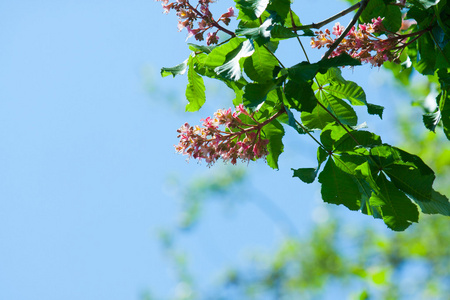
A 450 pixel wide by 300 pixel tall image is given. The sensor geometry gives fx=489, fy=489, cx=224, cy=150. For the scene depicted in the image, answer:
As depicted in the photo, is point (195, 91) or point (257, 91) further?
point (195, 91)

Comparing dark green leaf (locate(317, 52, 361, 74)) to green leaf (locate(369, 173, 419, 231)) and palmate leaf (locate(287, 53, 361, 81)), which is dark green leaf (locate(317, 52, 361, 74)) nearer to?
palmate leaf (locate(287, 53, 361, 81))

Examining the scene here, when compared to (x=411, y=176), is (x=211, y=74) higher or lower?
higher

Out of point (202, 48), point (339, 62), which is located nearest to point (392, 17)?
point (339, 62)

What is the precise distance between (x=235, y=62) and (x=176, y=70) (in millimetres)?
316

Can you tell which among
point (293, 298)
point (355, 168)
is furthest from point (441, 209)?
point (293, 298)

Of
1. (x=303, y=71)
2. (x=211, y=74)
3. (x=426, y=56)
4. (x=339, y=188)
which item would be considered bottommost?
(x=339, y=188)

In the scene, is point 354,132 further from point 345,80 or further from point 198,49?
point 198,49

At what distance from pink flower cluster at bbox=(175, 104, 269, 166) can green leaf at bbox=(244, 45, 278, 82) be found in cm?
18

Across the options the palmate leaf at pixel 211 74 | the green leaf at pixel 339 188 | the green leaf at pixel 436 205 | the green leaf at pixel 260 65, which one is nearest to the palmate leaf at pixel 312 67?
the green leaf at pixel 260 65

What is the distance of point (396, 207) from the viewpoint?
1640 millimetres

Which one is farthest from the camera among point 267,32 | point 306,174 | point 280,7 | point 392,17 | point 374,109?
point 392,17

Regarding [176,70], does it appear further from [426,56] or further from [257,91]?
[426,56]

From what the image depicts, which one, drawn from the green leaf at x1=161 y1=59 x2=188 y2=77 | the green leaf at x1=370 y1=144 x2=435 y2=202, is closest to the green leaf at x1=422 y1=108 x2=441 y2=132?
the green leaf at x1=370 y1=144 x2=435 y2=202

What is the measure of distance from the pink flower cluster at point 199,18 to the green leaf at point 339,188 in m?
0.60
